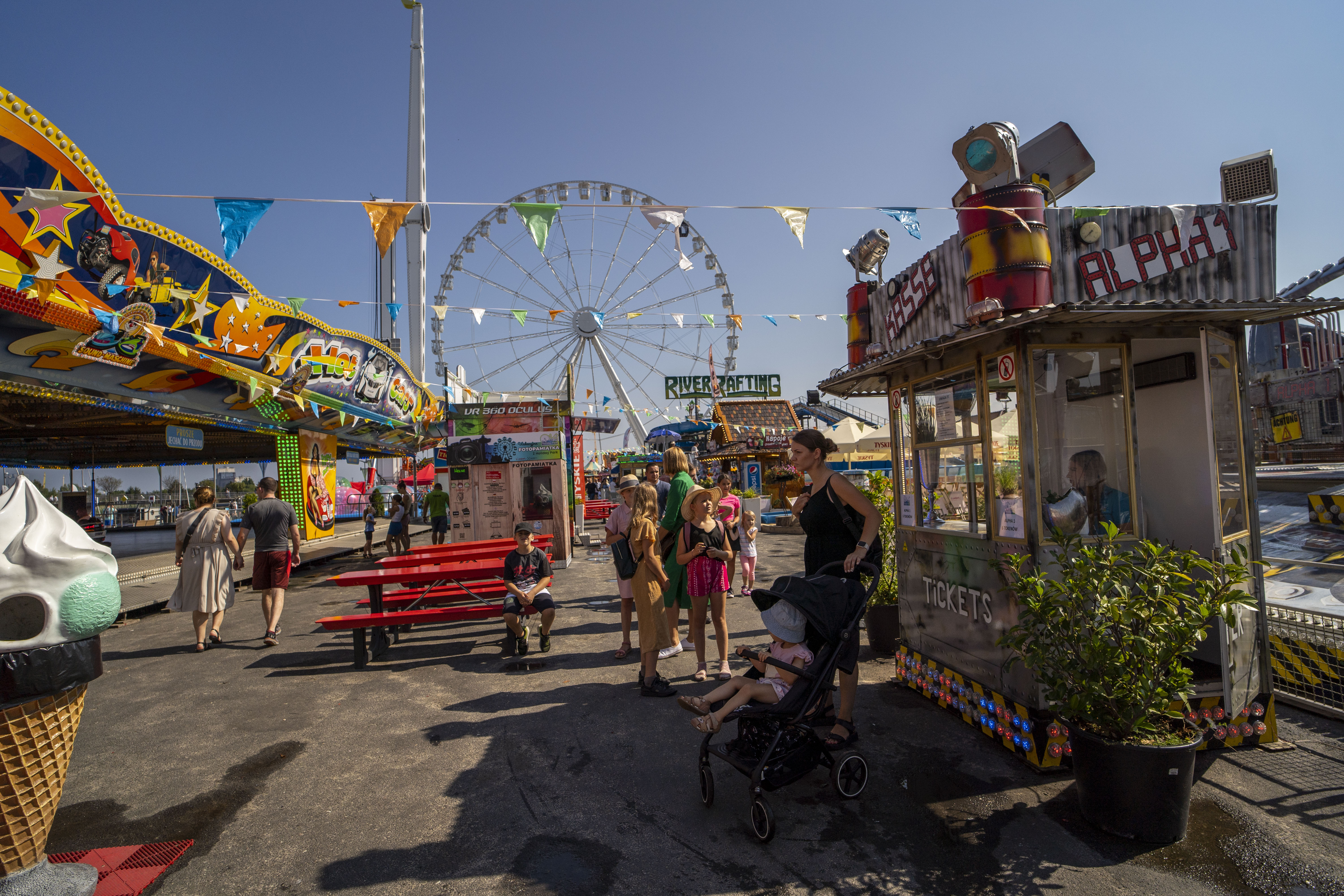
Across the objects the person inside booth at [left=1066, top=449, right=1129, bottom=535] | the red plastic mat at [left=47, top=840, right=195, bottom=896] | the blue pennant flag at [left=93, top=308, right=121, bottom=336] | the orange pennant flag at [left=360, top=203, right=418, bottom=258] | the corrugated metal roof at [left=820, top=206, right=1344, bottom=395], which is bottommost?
the red plastic mat at [left=47, top=840, right=195, bottom=896]

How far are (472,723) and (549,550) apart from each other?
7135 mm

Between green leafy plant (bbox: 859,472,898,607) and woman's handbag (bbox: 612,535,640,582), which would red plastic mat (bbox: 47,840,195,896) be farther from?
green leafy plant (bbox: 859,472,898,607)

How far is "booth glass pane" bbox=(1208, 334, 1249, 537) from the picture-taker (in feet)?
11.9

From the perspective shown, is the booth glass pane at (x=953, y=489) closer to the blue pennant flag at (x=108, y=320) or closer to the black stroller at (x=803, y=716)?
the black stroller at (x=803, y=716)

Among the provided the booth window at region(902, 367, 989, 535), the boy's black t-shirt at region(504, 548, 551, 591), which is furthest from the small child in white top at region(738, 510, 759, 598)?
the booth window at region(902, 367, 989, 535)

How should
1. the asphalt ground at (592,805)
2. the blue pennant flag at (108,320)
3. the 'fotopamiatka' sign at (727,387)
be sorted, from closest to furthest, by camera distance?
the asphalt ground at (592,805) → the blue pennant flag at (108,320) → the 'fotopamiatka' sign at (727,387)

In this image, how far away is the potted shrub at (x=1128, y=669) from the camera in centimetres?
259

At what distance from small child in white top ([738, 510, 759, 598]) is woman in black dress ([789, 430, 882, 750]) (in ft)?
13.0

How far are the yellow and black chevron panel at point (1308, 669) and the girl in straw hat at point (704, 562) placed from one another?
10.3ft

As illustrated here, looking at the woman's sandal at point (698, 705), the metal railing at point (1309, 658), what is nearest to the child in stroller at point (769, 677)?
the woman's sandal at point (698, 705)

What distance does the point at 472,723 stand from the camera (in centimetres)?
419

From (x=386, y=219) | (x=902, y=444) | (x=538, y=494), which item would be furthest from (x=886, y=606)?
(x=538, y=494)

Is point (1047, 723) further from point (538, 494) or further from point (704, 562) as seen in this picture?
point (538, 494)

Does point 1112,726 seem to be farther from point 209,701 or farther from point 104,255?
point 104,255
